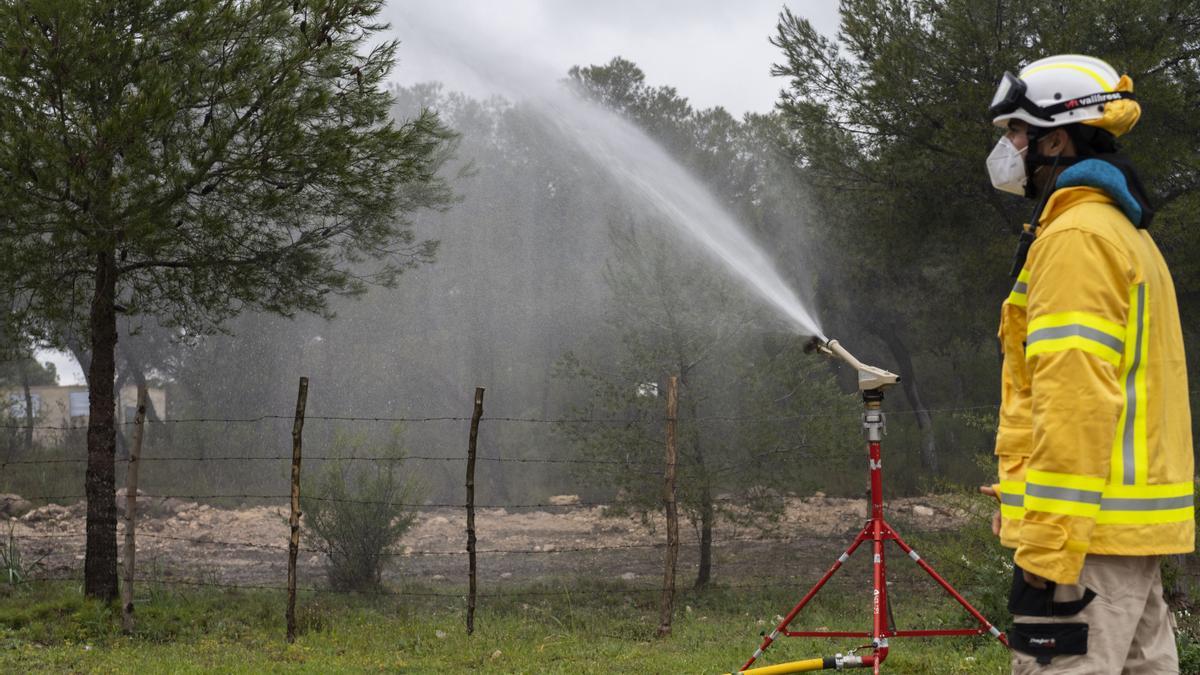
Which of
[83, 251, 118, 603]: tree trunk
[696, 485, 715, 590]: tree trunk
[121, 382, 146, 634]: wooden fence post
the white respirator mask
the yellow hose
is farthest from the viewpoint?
[696, 485, 715, 590]: tree trunk

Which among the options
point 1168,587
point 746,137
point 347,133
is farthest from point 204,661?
point 746,137

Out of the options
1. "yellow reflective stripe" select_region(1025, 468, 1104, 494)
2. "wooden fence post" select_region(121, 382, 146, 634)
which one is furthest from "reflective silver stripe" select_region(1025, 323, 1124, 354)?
"wooden fence post" select_region(121, 382, 146, 634)

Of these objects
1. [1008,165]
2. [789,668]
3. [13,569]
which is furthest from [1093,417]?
[13,569]

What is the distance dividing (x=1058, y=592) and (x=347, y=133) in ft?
25.4

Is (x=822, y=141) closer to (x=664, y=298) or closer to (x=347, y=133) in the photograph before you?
(x=664, y=298)

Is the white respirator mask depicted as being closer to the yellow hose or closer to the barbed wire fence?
the yellow hose

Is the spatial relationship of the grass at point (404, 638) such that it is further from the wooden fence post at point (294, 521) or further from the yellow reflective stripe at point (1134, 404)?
the yellow reflective stripe at point (1134, 404)

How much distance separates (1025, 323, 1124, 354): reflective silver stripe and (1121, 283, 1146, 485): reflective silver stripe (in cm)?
10

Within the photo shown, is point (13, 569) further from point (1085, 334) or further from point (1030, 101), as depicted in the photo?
point (1085, 334)

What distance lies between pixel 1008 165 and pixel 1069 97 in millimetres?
237

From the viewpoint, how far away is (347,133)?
929 cm

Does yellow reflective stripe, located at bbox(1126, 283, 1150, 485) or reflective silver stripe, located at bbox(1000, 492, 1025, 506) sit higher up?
yellow reflective stripe, located at bbox(1126, 283, 1150, 485)

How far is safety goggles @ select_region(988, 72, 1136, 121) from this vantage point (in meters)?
2.90

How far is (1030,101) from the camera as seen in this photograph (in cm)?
295
